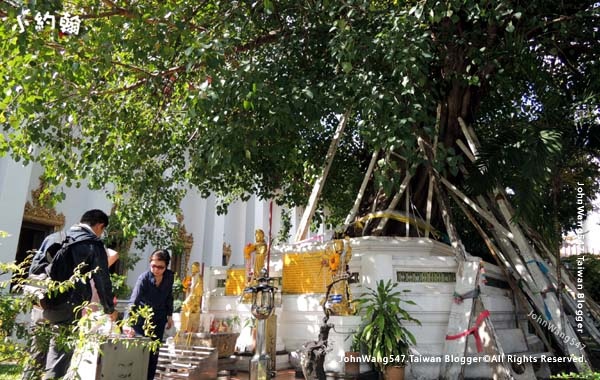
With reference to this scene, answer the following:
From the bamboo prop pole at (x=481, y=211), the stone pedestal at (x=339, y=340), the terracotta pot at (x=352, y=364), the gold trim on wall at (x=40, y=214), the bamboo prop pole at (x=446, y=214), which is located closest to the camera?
the terracotta pot at (x=352, y=364)

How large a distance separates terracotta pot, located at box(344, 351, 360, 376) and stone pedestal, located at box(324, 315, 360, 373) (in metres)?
0.07

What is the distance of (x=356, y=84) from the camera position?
4949mm

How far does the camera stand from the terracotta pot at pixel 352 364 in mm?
4504

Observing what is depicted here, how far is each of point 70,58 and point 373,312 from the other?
13.8 feet

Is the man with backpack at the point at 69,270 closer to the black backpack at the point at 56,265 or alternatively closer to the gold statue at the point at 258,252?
the black backpack at the point at 56,265

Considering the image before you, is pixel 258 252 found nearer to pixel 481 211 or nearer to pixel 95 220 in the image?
pixel 95 220

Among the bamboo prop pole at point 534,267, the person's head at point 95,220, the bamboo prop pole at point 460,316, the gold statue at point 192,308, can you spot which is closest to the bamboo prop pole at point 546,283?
the bamboo prop pole at point 534,267

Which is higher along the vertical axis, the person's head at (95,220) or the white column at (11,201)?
the white column at (11,201)

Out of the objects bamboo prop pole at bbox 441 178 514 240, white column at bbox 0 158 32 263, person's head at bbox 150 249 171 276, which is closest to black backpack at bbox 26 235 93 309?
person's head at bbox 150 249 171 276

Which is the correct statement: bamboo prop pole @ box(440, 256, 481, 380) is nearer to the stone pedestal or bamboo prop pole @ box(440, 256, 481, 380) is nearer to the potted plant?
the potted plant

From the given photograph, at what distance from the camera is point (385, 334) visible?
455 centimetres

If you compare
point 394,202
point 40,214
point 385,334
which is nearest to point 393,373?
point 385,334

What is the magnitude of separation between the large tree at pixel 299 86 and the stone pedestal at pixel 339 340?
1462mm

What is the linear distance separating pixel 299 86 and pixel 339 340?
2.87 meters
